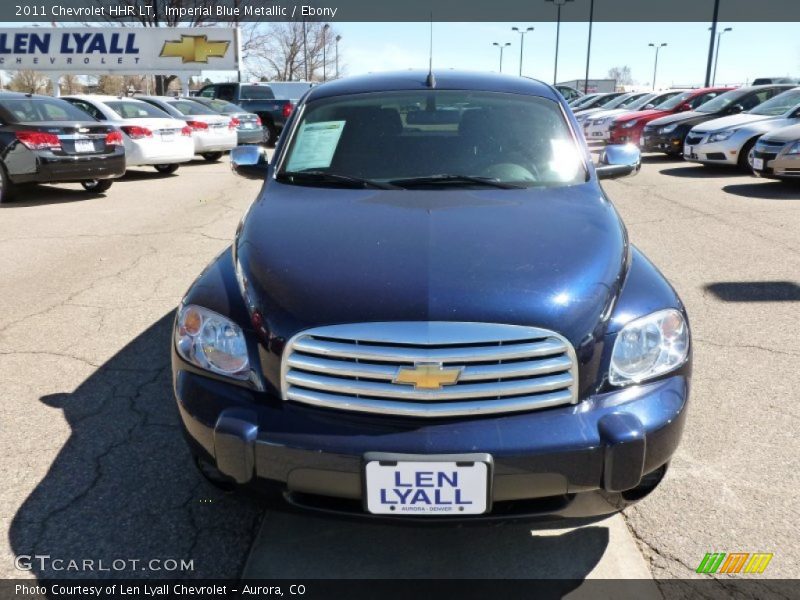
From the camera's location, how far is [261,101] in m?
21.2

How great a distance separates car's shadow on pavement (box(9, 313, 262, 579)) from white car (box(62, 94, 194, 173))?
32.8ft

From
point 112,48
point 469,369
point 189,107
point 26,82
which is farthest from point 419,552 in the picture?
point 26,82

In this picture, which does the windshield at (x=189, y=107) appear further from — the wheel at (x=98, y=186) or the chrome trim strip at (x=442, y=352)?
the chrome trim strip at (x=442, y=352)

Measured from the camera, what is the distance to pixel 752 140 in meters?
12.0

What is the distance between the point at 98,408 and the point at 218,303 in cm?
149

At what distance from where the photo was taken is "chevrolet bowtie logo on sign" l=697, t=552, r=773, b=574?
229cm

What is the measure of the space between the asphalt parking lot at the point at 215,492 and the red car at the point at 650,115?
1145 centimetres

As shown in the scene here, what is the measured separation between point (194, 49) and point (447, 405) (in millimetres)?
33770

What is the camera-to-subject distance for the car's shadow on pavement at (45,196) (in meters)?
10.1

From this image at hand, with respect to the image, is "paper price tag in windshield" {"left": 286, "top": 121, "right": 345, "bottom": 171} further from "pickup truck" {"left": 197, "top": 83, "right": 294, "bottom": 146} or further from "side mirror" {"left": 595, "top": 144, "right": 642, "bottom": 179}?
"pickup truck" {"left": 197, "top": 83, "right": 294, "bottom": 146}

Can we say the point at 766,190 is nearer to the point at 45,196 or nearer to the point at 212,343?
the point at 212,343

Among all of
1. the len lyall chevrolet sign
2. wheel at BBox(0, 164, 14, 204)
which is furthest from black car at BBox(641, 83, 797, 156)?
the len lyall chevrolet sign

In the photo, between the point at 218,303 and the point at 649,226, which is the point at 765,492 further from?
the point at 649,226

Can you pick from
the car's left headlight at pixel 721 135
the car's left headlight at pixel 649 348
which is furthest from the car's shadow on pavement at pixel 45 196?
the car's left headlight at pixel 721 135
